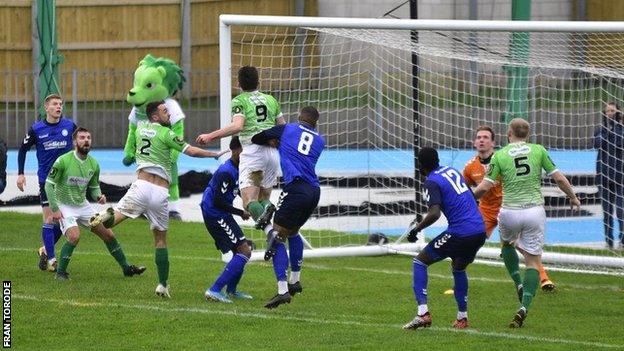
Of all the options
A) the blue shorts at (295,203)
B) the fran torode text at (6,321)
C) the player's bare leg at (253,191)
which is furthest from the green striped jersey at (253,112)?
the fran torode text at (6,321)

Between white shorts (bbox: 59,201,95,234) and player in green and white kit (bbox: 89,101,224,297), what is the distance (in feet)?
2.97

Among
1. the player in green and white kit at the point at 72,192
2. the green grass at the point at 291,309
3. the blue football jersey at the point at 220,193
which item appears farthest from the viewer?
the player in green and white kit at the point at 72,192

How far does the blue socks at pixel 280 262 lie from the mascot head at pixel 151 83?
257 inches

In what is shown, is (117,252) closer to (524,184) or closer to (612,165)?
Result: (524,184)

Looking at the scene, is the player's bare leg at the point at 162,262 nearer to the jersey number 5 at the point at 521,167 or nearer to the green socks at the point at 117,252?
the green socks at the point at 117,252

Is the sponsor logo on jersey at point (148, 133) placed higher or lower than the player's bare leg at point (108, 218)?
higher

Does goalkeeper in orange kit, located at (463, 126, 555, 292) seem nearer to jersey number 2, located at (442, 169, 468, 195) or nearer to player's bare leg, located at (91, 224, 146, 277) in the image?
jersey number 2, located at (442, 169, 468, 195)

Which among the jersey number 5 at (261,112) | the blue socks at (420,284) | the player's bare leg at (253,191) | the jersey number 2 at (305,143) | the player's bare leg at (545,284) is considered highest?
the jersey number 5 at (261,112)

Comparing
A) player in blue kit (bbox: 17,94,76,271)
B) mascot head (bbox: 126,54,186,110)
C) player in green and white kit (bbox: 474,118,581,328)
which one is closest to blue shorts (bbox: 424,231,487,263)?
player in green and white kit (bbox: 474,118,581,328)

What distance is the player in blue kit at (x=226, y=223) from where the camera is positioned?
14.3 metres

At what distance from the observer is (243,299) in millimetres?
14641

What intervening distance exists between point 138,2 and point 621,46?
18.8 m

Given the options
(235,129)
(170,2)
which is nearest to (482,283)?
(235,129)

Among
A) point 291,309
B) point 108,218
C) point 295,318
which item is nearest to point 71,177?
point 108,218
